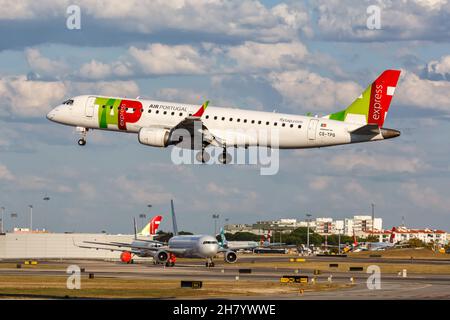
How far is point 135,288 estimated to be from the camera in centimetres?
8469

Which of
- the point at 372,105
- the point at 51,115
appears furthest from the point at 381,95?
the point at 51,115

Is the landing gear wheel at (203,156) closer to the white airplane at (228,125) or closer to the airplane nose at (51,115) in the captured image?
the white airplane at (228,125)

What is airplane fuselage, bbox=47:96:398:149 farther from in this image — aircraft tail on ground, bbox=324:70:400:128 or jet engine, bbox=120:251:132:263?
jet engine, bbox=120:251:132:263

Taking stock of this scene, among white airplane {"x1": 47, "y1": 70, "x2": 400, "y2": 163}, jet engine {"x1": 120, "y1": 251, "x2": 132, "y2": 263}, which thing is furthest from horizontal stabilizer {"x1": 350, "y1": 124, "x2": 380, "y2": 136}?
jet engine {"x1": 120, "y1": 251, "x2": 132, "y2": 263}

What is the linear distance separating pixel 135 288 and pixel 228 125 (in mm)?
22243

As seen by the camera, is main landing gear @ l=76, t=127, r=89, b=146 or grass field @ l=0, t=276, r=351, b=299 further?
main landing gear @ l=76, t=127, r=89, b=146

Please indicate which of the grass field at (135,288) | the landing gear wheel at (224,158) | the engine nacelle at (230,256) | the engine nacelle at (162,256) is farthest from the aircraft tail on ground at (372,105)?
the engine nacelle at (230,256)

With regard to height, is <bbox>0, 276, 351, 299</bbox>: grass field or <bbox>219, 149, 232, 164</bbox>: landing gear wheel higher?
<bbox>219, 149, 232, 164</bbox>: landing gear wheel

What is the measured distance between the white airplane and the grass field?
1421 centimetres

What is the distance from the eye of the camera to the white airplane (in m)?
98.9

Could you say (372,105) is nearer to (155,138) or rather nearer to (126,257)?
(155,138)
